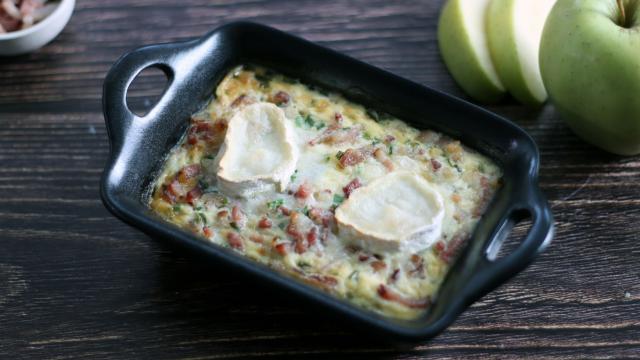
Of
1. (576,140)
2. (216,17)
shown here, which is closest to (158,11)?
(216,17)

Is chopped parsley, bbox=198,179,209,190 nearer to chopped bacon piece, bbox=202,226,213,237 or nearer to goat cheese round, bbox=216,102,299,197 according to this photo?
goat cheese round, bbox=216,102,299,197

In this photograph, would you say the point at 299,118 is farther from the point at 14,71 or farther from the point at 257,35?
the point at 14,71

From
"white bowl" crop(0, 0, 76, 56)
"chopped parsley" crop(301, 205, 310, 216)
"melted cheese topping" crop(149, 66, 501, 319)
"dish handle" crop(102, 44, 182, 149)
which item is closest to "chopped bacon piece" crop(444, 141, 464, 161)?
"melted cheese topping" crop(149, 66, 501, 319)

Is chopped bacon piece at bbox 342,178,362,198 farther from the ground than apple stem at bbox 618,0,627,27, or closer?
closer

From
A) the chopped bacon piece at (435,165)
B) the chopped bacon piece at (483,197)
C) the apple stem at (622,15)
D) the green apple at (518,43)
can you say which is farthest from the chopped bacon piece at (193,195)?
the apple stem at (622,15)

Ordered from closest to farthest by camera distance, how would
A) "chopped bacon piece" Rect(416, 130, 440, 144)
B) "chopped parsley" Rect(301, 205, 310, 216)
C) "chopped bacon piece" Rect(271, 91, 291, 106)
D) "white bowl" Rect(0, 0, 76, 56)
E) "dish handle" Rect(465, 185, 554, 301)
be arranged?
"dish handle" Rect(465, 185, 554, 301) < "chopped parsley" Rect(301, 205, 310, 216) < "chopped bacon piece" Rect(416, 130, 440, 144) < "chopped bacon piece" Rect(271, 91, 291, 106) < "white bowl" Rect(0, 0, 76, 56)

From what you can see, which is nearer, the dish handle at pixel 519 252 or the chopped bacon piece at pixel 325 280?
the dish handle at pixel 519 252

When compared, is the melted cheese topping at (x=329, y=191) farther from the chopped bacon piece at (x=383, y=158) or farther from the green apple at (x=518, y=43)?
the green apple at (x=518, y=43)
